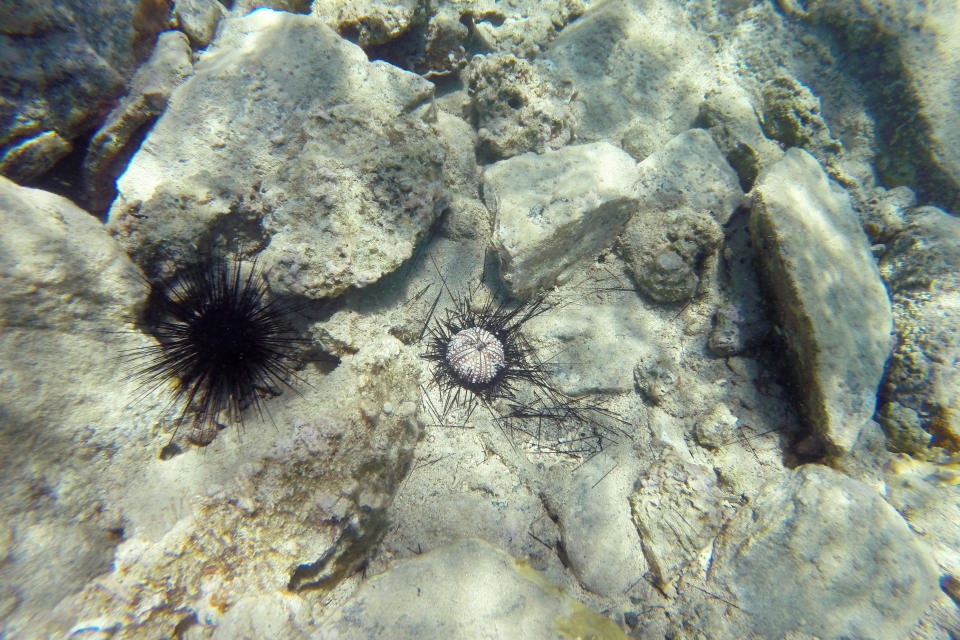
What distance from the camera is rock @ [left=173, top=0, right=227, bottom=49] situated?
2963 millimetres

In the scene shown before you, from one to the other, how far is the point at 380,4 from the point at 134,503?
3811 millimetres

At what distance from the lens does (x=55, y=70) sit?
2381 millimetres

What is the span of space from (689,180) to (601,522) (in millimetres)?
2821

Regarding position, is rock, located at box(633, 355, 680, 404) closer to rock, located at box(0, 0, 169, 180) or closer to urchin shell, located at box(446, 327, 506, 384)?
urchin shell, located at box(446, 327, 506, 384)

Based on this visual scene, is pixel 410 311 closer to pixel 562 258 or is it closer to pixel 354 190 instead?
pixel 354 190

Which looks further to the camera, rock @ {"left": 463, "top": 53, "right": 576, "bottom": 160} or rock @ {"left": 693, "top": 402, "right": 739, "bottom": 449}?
rock @ {"left": 463, "top": 53, "right": 576, "bottom": 160}

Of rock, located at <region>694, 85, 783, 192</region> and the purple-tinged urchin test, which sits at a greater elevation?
rock, located at <region>694, 85, 783, 192</region>

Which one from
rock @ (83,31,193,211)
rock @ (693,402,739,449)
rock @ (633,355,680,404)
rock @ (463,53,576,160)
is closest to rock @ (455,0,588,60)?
rock @ (463,53,576,160)

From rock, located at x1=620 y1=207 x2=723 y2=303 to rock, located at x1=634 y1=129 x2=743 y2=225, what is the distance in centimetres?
13


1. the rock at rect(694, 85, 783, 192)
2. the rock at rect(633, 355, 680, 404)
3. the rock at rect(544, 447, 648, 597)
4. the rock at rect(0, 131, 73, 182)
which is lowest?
the rock at rect(544, 447, 648, 597)

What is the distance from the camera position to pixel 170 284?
2.42 metres

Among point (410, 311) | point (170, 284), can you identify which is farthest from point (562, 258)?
point (170, 284)

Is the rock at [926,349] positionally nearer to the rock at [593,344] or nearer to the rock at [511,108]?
the rock at [593,344]

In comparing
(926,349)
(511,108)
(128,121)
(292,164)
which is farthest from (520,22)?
(926,349)
